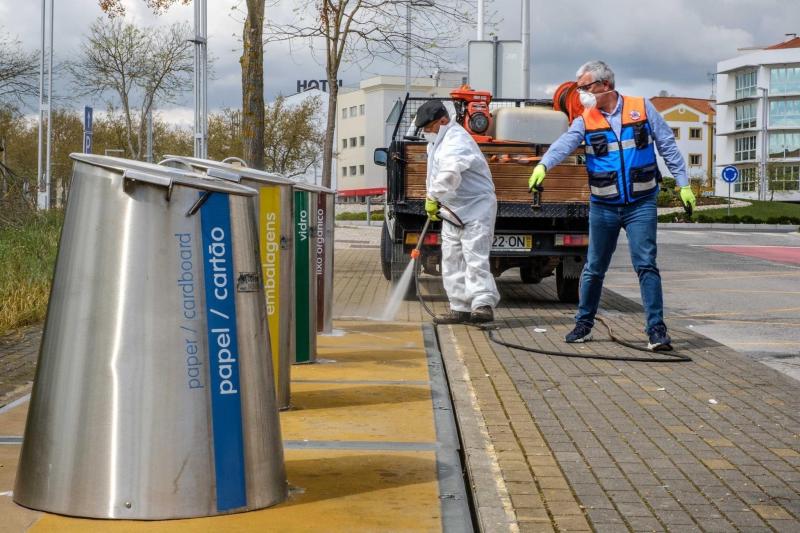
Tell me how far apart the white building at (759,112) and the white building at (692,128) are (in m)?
15.8

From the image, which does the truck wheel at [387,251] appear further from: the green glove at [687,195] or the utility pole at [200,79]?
the green glove at [687,195]

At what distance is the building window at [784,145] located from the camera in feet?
363

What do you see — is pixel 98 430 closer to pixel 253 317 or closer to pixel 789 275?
pixel 253 317

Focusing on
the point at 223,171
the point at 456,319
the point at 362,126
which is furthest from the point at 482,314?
the point at 362,126

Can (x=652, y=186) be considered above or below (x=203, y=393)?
above

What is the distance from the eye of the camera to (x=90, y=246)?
4113 millimetres

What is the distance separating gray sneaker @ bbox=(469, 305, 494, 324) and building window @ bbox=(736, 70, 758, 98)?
360ft

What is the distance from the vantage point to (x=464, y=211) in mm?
10477

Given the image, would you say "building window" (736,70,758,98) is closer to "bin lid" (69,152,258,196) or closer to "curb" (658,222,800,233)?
"curb" (658,222,800,233)

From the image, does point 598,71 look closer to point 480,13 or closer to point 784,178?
point 480,13

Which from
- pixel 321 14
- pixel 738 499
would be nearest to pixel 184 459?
pixel 738 499

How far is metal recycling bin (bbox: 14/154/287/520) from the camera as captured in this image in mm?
4027

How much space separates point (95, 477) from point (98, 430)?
0.51 feet

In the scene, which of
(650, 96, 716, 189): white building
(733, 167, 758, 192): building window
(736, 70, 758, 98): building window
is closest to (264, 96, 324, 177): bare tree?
(733, 167, 758, 192): building window
